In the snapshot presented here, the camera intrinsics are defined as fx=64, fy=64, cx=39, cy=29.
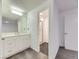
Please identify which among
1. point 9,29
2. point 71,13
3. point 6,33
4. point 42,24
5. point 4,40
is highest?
point 71,13

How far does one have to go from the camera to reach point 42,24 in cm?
541

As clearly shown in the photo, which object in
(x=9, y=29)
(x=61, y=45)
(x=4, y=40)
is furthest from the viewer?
(x=61, y=45)

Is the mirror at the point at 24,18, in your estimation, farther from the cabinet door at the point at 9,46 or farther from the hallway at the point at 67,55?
the hallway at the point at 67,55

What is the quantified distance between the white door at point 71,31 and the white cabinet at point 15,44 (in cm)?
223

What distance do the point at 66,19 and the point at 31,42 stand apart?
7.94 ft

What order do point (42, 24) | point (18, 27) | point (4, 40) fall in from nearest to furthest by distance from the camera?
1. point (4, 40)
2. point (18, 27)
3. point (42, 24)

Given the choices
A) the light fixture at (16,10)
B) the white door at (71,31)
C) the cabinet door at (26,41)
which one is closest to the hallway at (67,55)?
the white door at (71,31)

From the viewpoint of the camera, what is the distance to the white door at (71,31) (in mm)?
3359

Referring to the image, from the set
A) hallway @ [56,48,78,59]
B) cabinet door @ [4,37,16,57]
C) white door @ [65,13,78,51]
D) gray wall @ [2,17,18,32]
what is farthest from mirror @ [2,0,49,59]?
white door @ [65,13,78,51]

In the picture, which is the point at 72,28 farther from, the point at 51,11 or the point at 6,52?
the point at 6,52

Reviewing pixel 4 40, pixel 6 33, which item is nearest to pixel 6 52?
pixel 4 40

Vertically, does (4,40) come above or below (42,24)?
below

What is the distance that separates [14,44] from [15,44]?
0.06m

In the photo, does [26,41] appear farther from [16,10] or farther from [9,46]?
[16,10]
